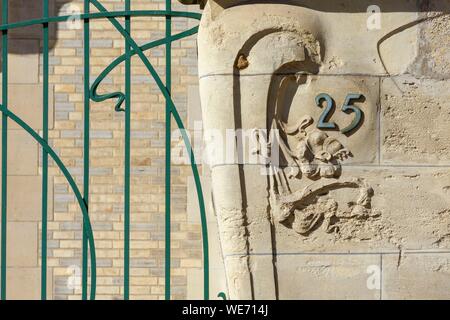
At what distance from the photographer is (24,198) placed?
8.77 metres

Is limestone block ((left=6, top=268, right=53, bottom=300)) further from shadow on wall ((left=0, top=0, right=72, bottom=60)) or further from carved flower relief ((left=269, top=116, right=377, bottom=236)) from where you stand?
carved flower relief ((left=269, top=116, right=377, bottom=236))

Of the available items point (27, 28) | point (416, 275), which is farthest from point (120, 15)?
point (27, 28)

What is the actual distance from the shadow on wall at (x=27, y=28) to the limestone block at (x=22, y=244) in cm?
115

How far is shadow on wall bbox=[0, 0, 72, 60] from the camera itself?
8.66 meters

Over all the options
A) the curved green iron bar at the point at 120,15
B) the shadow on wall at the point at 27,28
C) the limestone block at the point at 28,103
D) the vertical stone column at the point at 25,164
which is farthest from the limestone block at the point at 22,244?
the curved green iron bar at the point at 120,15

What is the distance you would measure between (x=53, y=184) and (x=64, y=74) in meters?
0.72

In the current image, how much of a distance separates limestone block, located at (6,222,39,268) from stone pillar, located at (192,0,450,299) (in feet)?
13.4

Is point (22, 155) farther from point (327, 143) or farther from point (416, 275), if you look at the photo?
point (416, 275)

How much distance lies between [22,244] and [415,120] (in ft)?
14.6

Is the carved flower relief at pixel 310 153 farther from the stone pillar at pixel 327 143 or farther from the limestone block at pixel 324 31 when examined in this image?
the limestone block at pixel 324 31

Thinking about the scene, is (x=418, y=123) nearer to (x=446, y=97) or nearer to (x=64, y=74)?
(x=446, y=97)

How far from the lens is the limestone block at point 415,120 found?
16.1 ft

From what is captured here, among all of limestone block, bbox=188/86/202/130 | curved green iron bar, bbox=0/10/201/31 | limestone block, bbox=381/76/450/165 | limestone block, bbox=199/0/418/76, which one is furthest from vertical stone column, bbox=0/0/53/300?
limestone block, bbox=381/76/450/165
